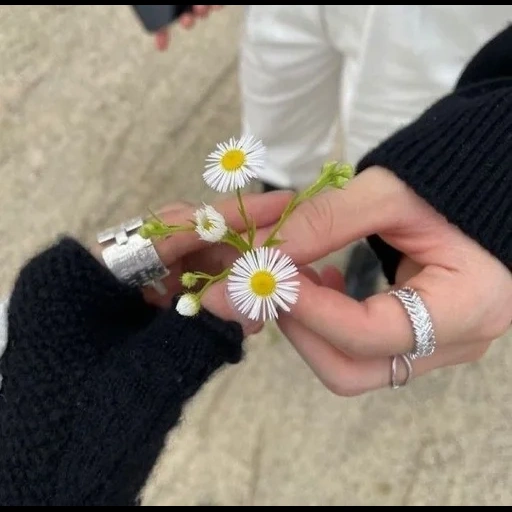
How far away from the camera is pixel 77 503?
0.41 meters

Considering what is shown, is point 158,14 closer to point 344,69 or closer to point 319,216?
point 344,69

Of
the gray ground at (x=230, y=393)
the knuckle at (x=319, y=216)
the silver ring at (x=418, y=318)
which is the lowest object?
the gray ground at (x=230, y=393)

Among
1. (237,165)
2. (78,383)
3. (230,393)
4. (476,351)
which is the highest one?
(237,165)

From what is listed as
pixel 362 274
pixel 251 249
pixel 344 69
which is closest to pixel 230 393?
pixel 362 274

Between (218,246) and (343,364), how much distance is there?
110mm

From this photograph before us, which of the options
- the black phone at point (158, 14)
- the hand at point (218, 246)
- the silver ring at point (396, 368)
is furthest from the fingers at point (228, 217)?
the black phone at point (158, 14)

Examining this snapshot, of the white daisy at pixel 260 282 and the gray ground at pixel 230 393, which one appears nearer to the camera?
the white daisy at pixel 260 282

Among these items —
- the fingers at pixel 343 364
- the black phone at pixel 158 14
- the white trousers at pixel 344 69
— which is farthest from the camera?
the black phone at pixel 158 14

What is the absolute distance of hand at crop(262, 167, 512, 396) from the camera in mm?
396

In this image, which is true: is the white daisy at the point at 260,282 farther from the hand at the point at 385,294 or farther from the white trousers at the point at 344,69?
the white trousers at the point at 344,69

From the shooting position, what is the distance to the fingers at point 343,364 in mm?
440

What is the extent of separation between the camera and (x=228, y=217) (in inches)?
16.3

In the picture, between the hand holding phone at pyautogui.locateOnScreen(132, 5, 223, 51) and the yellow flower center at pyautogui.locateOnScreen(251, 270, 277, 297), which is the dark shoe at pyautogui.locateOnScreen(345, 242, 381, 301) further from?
the yellow flower center at pyautogui.locateOnScreen(251, 270, 277, 297)

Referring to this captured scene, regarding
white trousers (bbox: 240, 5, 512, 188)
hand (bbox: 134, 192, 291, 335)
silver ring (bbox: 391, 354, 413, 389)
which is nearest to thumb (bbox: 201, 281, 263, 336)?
hand (bbox: 134, 192, 291, 335)
